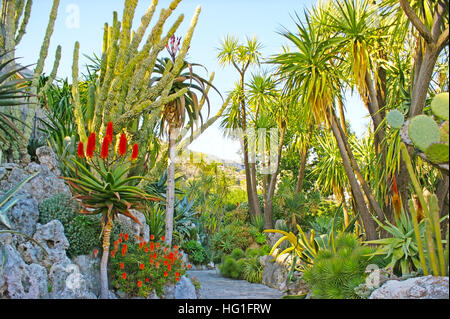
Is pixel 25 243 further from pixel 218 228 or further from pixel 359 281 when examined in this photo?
pixel 218 228

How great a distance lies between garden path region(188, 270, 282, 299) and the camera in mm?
7409

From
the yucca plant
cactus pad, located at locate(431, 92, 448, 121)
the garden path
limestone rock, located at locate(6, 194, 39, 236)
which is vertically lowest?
the garden path

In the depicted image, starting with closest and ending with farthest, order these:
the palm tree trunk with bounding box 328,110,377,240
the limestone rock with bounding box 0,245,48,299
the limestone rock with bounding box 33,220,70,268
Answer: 1. the limestone rock with bounding box 0,245,48,299
2. the limestone rock with bounding box 33,220,70,268
3. the palm tree trunk with bounding box 328,110,377,240

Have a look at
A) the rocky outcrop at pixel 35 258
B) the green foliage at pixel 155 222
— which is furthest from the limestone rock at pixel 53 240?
the green foliage at pixel 155 222

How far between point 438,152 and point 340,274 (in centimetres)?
295

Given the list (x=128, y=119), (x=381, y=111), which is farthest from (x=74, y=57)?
(x=381, y=111)

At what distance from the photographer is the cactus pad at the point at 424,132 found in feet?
11.3

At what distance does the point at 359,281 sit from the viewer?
547 centimetres

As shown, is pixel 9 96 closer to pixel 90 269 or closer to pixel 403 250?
pixel 90 269

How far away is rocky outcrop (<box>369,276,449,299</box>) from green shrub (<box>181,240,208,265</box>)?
8203 mm

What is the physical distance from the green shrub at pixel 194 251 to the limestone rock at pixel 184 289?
16.7 ft

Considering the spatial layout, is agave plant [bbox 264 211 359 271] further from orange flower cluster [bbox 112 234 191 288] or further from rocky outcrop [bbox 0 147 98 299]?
rocky outcrop [bbox 0 147 98 299]

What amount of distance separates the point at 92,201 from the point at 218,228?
9.38 metres

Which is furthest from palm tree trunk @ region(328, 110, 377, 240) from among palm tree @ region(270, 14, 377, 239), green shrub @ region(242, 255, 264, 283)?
green shrub @ region(242, 255, 264, 283)
